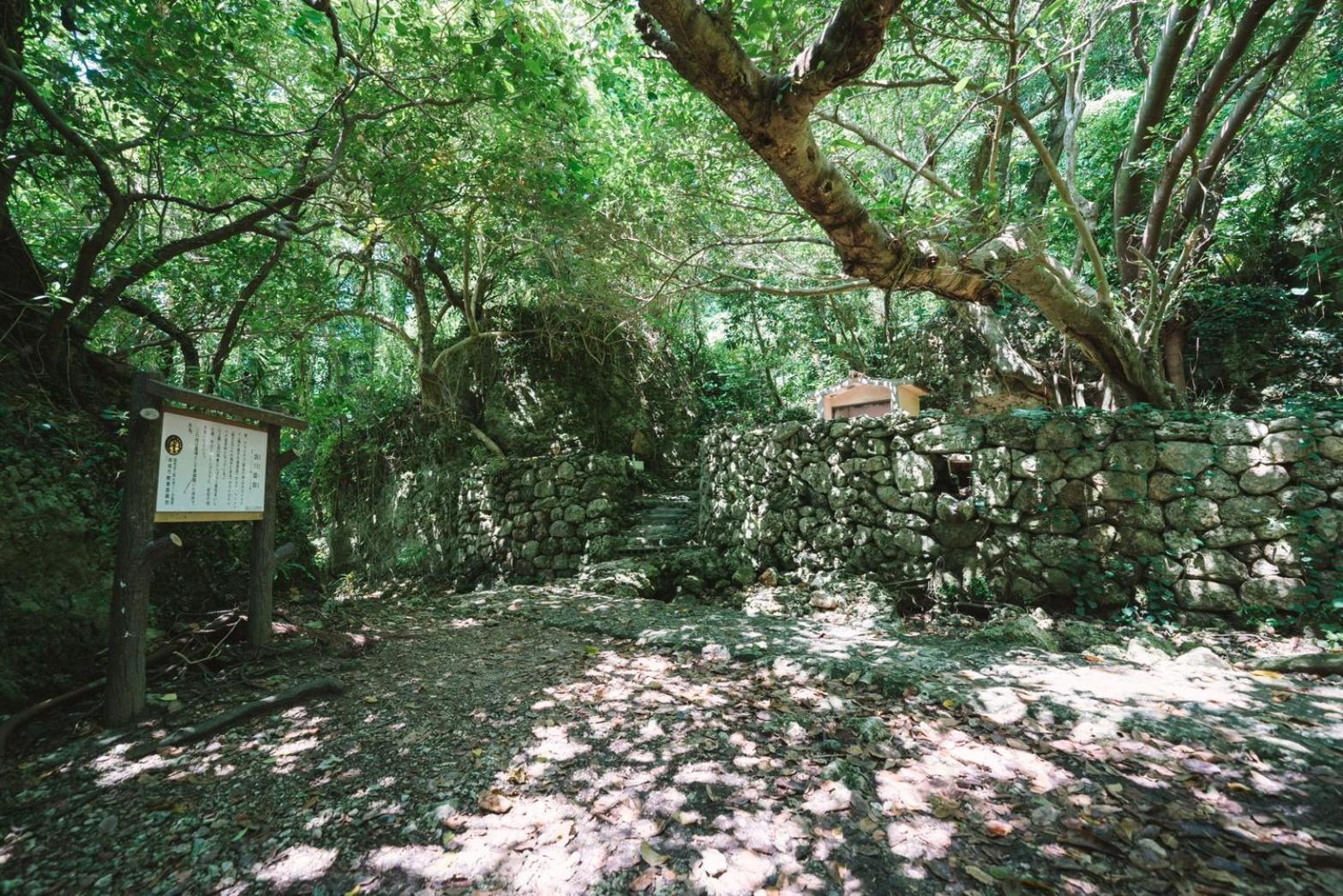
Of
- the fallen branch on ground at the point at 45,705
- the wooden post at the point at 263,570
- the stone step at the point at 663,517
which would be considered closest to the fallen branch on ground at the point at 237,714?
the fallen branch on ground at the point at 45,705

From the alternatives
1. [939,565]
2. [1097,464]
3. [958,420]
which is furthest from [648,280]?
[1097,464]

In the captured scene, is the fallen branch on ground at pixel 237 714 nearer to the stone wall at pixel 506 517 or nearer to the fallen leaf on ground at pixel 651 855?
the fallen leaf on ground at pixel 651 855

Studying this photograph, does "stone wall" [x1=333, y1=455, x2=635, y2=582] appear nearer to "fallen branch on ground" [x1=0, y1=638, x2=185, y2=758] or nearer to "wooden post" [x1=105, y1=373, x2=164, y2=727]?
"fallen branch on ground" [x1=0, y1=638, x2=185, y2=758]

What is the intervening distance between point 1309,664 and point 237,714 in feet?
19.3

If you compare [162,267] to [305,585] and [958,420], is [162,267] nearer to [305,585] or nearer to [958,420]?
[305,585]

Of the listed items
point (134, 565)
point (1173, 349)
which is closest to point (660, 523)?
point (134, 565)

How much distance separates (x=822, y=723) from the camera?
8.88 feet

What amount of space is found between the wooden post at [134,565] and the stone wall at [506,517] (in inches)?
201

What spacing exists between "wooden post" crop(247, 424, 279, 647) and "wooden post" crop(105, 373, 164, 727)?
72 centimetres

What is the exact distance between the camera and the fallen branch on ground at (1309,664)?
317 cm

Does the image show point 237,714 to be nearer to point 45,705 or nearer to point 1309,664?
point 45,705

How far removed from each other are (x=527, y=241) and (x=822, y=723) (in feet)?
23.4

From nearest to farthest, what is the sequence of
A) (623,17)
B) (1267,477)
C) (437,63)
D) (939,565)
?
(1267,477)
(437,63)
(939,565)
(623,17)

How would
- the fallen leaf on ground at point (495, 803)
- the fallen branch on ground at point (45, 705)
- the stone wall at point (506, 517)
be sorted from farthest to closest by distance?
the stone wall at point (506, 517), the fallen branch on ground at point (45, 705), the fallen leaf on ground at point (495, 803)
